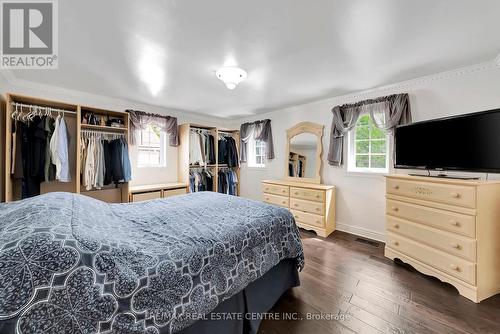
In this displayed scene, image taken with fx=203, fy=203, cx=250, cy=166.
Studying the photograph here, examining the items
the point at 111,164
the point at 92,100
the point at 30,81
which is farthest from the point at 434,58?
the point at 30,81

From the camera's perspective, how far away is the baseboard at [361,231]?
299 centimetres

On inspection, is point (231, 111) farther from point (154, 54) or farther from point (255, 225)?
point (255, 225)

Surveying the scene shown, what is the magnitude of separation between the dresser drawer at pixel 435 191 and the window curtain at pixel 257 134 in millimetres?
2374

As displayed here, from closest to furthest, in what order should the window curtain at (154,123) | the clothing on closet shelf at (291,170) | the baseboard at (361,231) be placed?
the baseboard at (361,231), the window curtain at (154,123), the clothing on closet shelf at (291,170)

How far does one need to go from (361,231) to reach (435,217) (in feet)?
4.22

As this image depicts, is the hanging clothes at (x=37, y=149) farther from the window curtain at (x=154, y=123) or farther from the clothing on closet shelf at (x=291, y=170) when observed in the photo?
the clothing on closet shelf at (x=291, y=170)

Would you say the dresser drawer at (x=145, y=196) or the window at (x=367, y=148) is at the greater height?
the window at (x=367, y=148)

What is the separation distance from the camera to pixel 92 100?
319cm

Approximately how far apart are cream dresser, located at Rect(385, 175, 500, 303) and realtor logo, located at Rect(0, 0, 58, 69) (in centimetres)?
347

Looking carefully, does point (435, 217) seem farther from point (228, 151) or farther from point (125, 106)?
point (125, 106)

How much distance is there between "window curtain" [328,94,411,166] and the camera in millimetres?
2678

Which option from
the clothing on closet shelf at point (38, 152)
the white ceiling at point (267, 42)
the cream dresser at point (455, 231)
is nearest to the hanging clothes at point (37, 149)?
the clothing on closet shelf at point (38, 152)

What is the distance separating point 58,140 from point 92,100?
2.88ft

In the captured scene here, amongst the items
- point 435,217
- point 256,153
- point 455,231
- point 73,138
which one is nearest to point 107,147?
point 73,138
